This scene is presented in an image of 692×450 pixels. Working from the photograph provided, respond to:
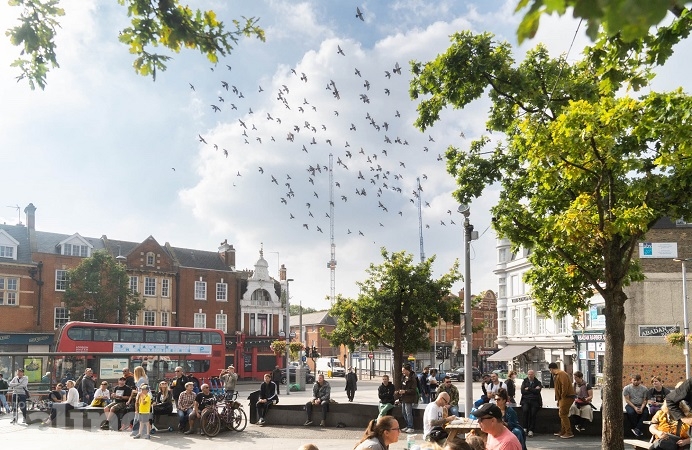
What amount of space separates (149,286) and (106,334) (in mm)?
21551

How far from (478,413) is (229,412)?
511 inches

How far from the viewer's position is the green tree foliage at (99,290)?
4881 centimetres

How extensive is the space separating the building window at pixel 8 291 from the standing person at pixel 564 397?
4422 centimetres

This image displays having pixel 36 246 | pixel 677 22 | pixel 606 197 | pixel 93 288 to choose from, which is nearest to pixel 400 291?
pixel 606 197

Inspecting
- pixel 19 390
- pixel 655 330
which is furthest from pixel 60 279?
pixel 655 330

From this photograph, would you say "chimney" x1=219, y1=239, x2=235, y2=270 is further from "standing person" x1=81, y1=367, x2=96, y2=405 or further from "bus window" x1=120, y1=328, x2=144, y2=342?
"standing person" x1=81, y1=367, x2=96, y2=405

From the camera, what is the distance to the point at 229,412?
18.6 m

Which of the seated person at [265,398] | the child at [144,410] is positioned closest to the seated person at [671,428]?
the seated person at [265,398]

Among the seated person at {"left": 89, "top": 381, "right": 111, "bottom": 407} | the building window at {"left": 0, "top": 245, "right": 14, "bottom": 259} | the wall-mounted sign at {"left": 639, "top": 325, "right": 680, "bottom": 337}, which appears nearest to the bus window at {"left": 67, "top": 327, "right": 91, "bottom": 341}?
the seated person at {"left": 89, "top": 381, "right": 111, "bottom": 407}

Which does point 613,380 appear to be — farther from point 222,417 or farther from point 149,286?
point 149,286

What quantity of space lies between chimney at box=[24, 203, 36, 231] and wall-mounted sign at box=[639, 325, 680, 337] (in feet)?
151

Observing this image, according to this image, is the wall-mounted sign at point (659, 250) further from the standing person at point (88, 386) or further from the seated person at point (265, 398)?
the standing person at point (88, 386)

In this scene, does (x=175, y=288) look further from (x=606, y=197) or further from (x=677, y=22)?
(x=677, y=22)

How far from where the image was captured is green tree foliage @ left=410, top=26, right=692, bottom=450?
37.1 feet
